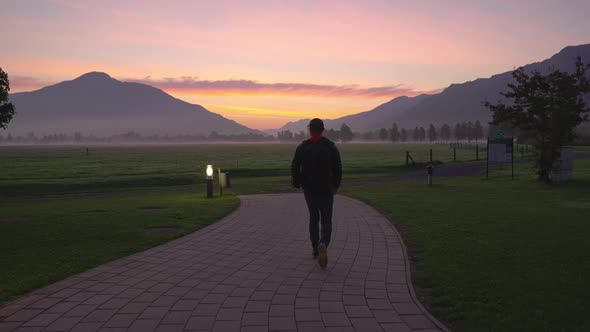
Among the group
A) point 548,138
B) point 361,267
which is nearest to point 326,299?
point 361,267

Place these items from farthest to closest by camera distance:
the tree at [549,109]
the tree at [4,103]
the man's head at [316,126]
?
the tree at [4,103], the tree at [549,109], the man's head at [316,126]

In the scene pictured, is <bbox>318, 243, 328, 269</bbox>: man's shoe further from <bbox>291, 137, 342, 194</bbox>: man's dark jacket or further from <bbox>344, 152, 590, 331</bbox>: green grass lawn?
<bbox>344, 152, 590, 331</bbox>: green grass lawn

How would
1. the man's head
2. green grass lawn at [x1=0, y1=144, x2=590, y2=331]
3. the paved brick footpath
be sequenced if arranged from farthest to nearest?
the man's head → green grass lawn at [x1=0, y1=144, x2=590, y2=331] → the paved brick footpath

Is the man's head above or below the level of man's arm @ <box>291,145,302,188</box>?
above

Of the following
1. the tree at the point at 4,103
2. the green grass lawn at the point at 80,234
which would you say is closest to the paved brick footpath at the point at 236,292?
the green grass lawn at the point at 80,234

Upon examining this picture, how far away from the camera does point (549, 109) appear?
21312 millimetres

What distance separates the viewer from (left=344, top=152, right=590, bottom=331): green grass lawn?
4754 millimetres

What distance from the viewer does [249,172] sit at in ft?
117

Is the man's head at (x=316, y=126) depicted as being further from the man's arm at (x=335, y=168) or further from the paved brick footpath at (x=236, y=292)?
the paved brick footpath at (x=236, y=292)

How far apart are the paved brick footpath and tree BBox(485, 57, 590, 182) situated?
16781 millimetres

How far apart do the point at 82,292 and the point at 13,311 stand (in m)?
0.83

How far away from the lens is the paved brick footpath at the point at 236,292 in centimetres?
453

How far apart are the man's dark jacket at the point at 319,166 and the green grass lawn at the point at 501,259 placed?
6.62 feet

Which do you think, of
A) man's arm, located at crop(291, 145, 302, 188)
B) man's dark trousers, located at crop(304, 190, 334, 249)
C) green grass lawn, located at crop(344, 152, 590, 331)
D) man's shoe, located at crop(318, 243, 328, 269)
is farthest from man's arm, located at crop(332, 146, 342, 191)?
green grass lawn, located at crop(344, 152, 590, 331)
